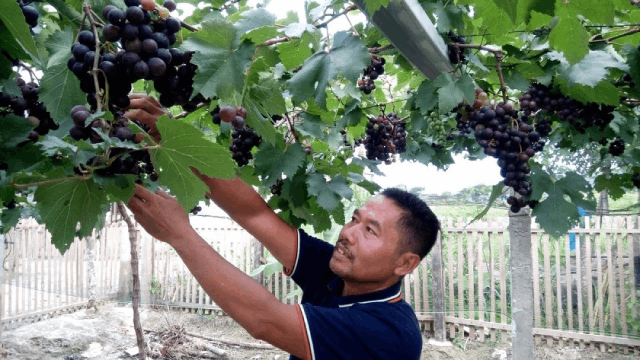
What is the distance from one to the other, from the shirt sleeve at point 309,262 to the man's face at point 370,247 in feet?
0.70

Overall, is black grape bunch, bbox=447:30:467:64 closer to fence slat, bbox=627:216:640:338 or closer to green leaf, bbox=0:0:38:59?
green leaf, bbox=0:0:38:59

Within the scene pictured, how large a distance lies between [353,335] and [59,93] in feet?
3.40

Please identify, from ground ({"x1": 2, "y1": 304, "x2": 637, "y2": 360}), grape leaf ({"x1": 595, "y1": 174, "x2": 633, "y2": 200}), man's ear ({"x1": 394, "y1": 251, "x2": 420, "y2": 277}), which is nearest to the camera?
man's ear ({"x1": 394, "y1": 251, "x2": 420, "y2": 277})

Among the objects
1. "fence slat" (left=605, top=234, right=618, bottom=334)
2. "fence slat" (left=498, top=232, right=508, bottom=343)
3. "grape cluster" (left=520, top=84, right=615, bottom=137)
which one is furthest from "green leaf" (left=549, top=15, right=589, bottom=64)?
"fence slat" (left=498, top=232, right=508, bottom=343)

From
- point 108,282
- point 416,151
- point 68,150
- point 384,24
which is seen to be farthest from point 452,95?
point 108,282

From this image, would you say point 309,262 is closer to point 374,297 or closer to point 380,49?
point 374,297

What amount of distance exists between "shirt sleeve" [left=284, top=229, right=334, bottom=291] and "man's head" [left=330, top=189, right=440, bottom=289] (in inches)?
8.0

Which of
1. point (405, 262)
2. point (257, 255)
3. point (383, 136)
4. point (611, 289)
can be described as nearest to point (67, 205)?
point (405, 262)

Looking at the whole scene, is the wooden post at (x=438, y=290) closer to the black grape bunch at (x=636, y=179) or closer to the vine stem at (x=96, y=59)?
the black grape bunch at (x=636, y=179)

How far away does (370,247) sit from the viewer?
1.77 metres

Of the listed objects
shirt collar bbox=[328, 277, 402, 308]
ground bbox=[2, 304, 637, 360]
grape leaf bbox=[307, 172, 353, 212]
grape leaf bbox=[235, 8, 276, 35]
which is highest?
grape leaf bbox=[235, 8, 276, 35]

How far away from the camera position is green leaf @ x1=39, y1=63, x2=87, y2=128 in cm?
95

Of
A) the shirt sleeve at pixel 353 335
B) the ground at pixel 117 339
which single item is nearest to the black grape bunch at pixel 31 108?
the shirt sleeve at pixel 353 335

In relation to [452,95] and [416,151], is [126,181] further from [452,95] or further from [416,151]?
[416,151]
